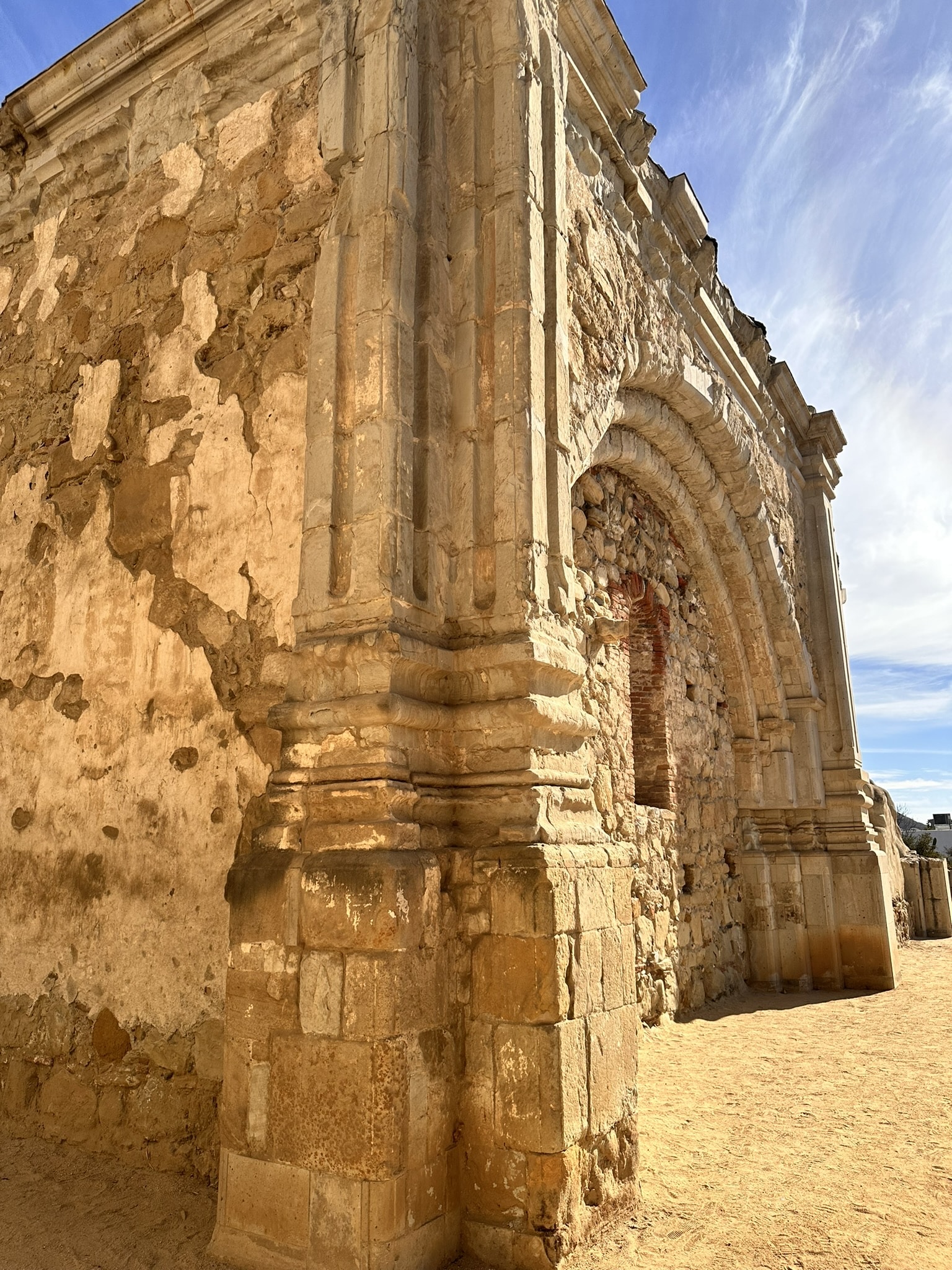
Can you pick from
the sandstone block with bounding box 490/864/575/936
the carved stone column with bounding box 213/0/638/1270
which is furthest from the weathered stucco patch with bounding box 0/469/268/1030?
the sandstone block with bounding box 490/864/575/936

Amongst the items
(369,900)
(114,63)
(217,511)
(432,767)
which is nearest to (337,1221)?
(369,900)

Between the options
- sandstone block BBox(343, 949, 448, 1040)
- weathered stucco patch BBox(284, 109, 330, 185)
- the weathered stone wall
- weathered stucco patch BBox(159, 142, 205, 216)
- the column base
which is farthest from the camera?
the column base

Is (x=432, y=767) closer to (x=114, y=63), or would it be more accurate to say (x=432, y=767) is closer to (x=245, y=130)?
(x=245, y=130)

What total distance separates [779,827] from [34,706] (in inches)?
263

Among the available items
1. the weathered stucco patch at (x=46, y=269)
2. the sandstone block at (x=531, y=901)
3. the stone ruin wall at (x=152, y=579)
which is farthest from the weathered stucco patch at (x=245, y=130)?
the sandstone block at (x=531, y=901)

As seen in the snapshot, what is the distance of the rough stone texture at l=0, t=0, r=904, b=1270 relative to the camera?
9.05ft

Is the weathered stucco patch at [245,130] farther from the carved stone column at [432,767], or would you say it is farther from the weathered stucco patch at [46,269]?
the weathered stucco patch at [46,269]

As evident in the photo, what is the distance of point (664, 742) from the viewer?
6875mm

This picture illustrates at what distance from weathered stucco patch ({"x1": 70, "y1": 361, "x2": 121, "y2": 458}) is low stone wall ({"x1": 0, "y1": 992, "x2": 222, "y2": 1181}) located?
250cm

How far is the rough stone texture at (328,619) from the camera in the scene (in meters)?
2.76

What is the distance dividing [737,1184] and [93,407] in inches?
172

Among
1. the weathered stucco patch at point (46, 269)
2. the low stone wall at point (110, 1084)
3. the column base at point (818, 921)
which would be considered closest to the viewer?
the low stone wall at point (110, 1084)

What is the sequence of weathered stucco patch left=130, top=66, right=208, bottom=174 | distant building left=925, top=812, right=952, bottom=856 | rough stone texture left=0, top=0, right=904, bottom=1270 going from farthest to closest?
1. distant building left=925, top=812, right=952, bottom=856
2. weathered stucco patch left=130, top=66, right=208, bottom=174
3. rough stone texture left=0, top=0, right=904, bottom=1270

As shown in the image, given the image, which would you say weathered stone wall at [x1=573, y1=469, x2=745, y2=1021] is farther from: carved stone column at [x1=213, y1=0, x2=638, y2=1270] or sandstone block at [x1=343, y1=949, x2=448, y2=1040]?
sandstone block at [x1=343, y1=949, x2=448, y2=1040]
